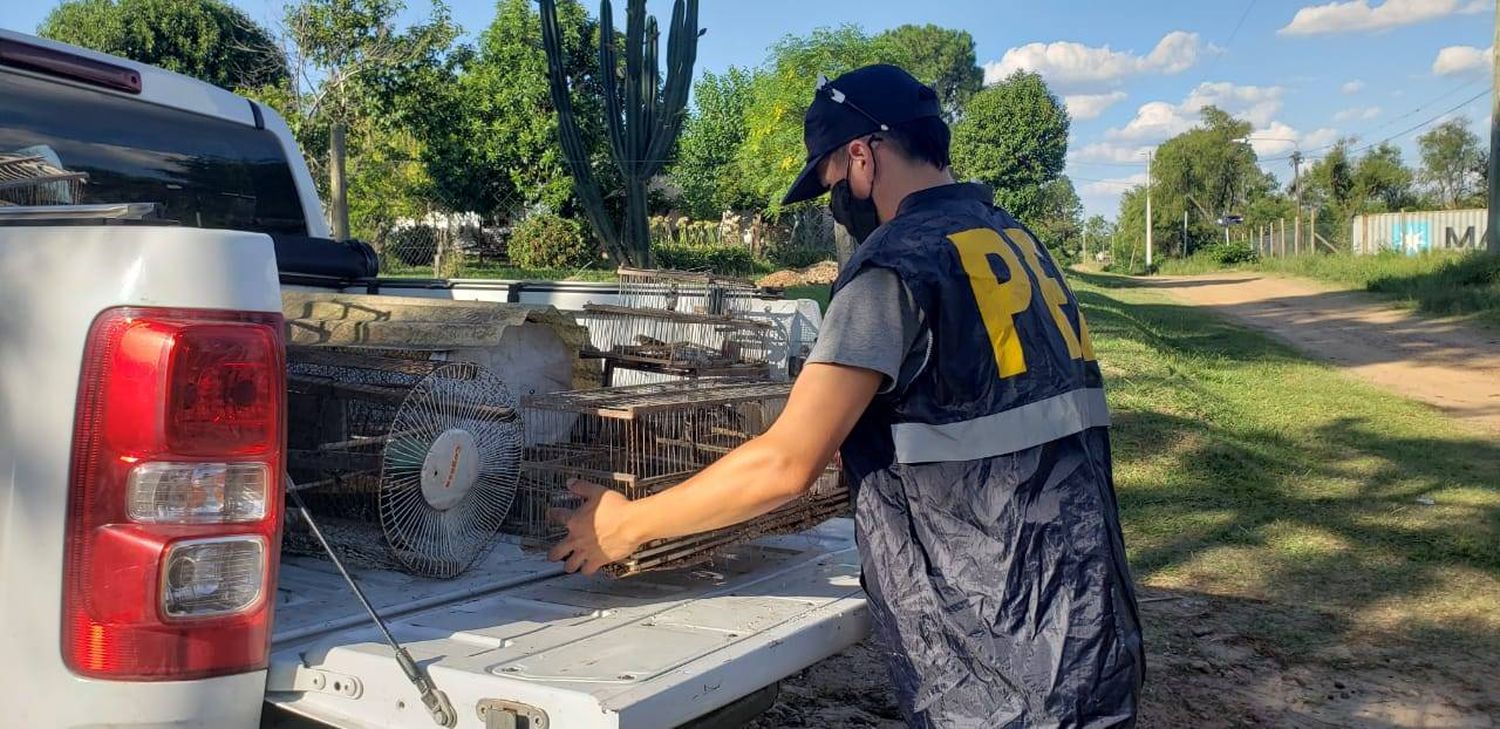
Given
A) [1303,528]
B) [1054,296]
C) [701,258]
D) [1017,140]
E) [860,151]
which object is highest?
[1017,140]

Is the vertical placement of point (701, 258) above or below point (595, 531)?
above

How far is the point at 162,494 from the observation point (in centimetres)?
173

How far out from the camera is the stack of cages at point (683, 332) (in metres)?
3.42

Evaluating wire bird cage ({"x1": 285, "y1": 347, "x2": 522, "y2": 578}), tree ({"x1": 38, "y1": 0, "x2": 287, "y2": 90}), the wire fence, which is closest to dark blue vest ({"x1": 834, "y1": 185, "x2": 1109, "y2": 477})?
wire bird cage ({"x1": 285, "y1": 347, "x2": 522, "y2": 578})

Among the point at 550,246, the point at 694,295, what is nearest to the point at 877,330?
the point at 694,295

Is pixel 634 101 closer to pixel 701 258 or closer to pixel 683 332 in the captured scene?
pixel 701 258

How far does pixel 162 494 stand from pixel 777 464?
3.03ft

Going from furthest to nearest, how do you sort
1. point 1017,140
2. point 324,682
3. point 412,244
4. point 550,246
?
point 1017,140 < point 412,244 < point 550,246 < point 324,682

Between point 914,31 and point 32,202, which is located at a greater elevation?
point 914,31

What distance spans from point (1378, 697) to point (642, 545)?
3492 millimetres

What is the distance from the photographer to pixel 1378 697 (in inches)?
176

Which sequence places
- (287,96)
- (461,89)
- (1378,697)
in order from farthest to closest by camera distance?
(461,89) → (287,96) → (1378,697)

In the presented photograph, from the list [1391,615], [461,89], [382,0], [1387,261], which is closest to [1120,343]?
[1391,615]

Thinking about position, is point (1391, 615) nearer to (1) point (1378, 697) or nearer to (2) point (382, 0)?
(1) point (1378, 697)
